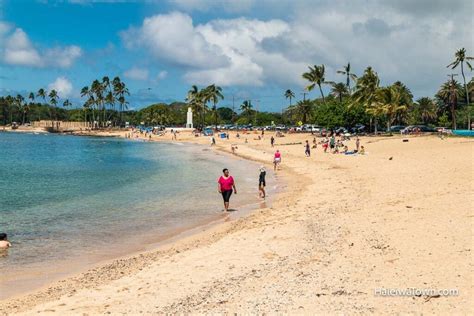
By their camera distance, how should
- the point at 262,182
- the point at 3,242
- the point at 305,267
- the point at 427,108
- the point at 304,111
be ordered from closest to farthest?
1. the point at 305,267
2. the point at 3,242
3. the point at 262,182
4. the point at 427,108
5. the point at 304,111

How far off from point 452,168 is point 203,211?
13391mm

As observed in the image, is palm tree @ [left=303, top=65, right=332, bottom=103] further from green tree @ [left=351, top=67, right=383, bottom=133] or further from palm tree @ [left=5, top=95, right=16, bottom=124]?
palm tree @ [left=5, top=95, right=16, bottom=124]

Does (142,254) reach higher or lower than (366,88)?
lower

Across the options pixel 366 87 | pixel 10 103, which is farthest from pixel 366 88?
pixel 10 103

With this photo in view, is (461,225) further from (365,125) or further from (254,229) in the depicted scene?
(365,125)

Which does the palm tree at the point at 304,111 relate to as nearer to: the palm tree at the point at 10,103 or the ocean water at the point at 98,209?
the ocean water at the point at 98,209

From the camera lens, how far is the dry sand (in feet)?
23.0

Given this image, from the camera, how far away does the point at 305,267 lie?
875 centimetres

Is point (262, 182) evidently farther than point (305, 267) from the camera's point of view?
Yes

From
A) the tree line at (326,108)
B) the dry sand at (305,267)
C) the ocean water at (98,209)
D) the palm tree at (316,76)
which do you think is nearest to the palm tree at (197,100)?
the tree line at (326,108)

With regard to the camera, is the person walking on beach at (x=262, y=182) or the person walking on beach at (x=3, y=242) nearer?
the person walking on beach at (x=3, y=242)

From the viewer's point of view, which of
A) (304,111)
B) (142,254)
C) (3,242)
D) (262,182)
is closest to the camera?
(142,254)

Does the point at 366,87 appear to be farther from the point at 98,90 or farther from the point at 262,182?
the point at 98,90

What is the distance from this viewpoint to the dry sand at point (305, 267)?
7.01m
